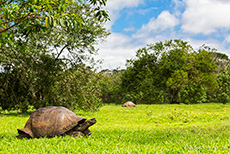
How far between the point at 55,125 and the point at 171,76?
2312 centimetres

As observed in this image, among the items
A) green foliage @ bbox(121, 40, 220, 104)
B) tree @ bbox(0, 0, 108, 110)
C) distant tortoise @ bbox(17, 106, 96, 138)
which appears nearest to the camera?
distant tortoise @ bbox(17, 106, 96, 138)

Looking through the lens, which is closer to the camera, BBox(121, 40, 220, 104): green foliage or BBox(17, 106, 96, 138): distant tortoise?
BBox(17, 106, 96, 138): distant tortoise

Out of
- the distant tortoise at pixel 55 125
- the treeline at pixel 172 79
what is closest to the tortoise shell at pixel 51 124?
the distant tortoise at pixel 55 125

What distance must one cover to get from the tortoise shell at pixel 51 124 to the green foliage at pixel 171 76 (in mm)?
21696

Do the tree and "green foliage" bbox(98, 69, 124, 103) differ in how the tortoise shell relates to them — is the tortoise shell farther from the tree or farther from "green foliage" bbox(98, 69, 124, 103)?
"green foliage" bbox(98, 69, 124, 103)

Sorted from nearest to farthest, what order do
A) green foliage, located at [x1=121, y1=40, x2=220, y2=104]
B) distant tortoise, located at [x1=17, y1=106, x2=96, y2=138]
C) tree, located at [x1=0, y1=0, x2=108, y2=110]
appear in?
distant tortoise, located at [x1=17, y1=106, x2=96, y2=138] → tree, located at [x1=0, y1=0, x2=108, y2=110] → green foliage, located at [x1=121, y1=40, x2=220, y2=104]

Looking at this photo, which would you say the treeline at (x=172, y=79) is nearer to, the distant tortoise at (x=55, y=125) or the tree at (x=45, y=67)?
the tree at (x=45, y=67)

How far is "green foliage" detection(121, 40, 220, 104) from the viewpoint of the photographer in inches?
1063

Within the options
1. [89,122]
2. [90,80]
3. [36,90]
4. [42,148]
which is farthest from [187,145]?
[36,90]

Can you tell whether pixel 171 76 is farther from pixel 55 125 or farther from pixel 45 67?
pixel 55 125

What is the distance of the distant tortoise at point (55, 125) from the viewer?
241 inches

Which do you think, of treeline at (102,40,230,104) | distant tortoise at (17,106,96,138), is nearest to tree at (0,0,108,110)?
distant tortoise at (17,106,96,138)

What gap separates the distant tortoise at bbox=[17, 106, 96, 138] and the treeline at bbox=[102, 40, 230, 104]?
20.0 metres

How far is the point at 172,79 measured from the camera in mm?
26828
